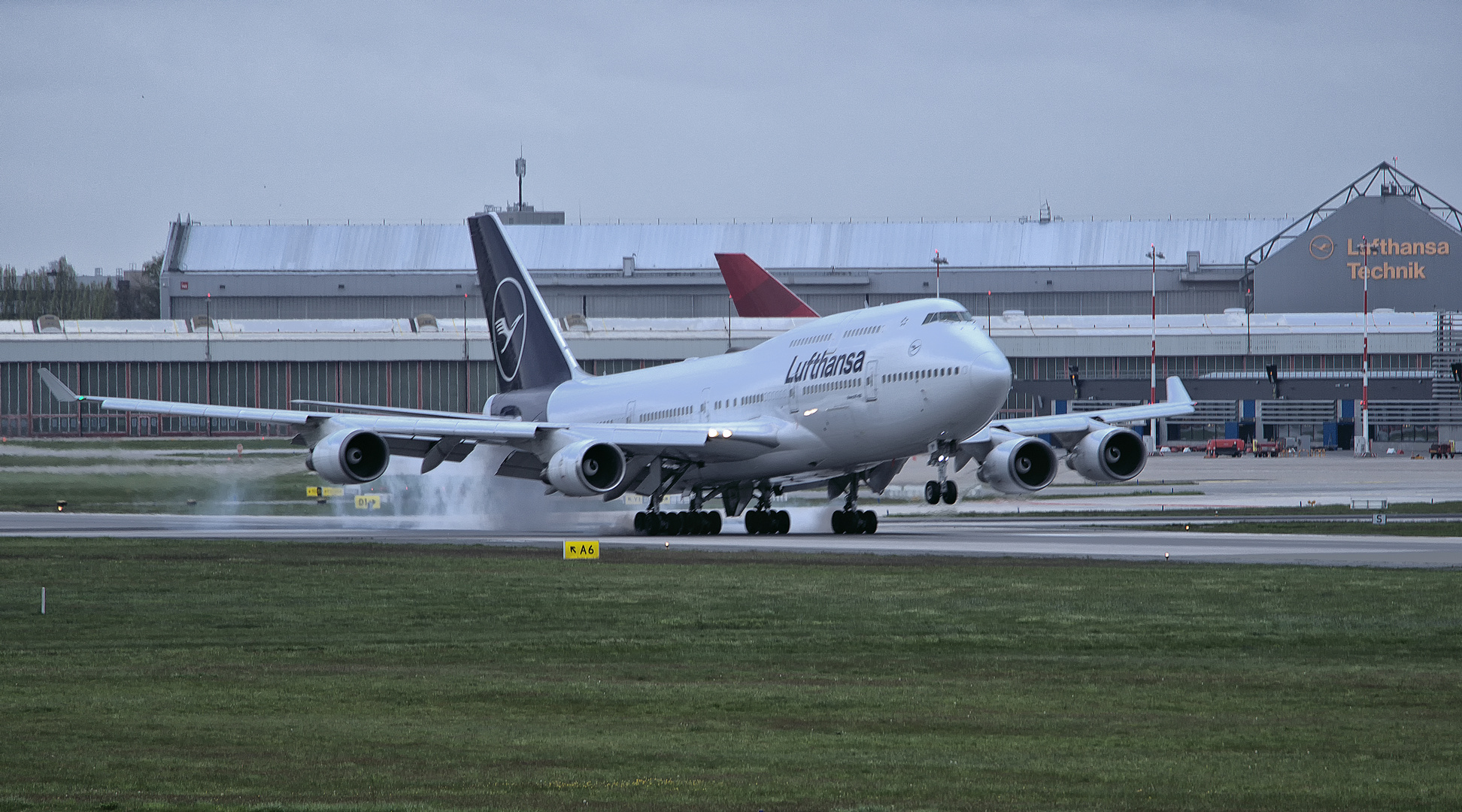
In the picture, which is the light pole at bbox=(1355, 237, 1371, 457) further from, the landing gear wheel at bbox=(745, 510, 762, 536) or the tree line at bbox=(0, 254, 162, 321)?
the tree line at bbox=(0, 254, 162, 321)

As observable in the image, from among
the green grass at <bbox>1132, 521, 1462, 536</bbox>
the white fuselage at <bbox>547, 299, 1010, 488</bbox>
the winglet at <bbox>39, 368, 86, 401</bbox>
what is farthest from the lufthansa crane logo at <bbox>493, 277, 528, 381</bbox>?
A: the green grass at <bbox>1132, 521, 1462, 536</bbox>

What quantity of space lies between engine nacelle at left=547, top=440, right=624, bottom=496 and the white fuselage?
A: 3196mm

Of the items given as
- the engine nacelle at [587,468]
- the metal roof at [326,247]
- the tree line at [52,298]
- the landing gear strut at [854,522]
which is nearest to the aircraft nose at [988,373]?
the landing gear strut at [854,522]

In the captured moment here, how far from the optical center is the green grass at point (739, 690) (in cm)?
1209

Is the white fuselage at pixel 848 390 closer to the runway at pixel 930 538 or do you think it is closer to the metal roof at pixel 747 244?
the runway at pixel 930 538

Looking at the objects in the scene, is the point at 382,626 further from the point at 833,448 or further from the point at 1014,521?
the point at 1014,521

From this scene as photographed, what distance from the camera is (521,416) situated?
Result: 5500 cm

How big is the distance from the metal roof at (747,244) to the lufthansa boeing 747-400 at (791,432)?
8942 cm

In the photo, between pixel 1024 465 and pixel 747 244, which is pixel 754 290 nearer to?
pixel 1024 465

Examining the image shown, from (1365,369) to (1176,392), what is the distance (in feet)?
142

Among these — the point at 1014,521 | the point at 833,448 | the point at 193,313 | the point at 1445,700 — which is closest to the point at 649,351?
the point at 193,313

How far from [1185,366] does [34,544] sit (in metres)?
89.7

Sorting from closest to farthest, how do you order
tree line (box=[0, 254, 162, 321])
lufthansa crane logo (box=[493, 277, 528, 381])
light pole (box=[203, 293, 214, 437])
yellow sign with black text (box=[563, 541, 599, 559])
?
yellow sign with black text (box=[563, 541, 599, 559]), lufthansa crane logo (box=[493, 277, 528, 381]), light pole (box=[203, 293, 214, 437]), tree line (box=[0, 254, 162, 321])

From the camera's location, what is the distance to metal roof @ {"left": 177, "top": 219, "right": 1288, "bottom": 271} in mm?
138250
